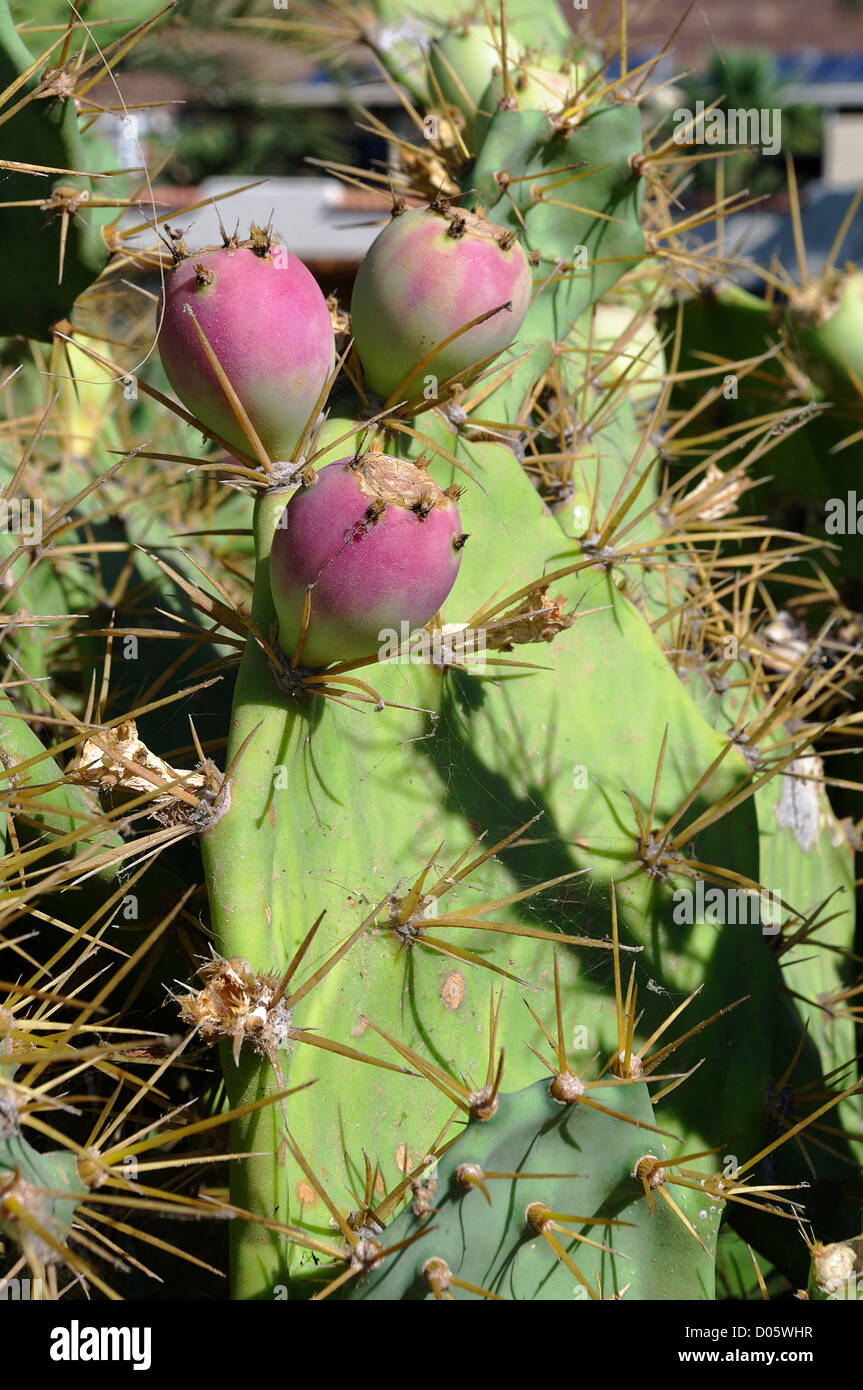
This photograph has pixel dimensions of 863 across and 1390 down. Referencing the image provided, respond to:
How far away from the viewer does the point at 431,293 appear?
89 centimetres

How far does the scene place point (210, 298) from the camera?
2.61ft

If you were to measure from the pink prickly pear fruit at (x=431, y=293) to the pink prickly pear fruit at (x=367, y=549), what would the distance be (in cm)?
15

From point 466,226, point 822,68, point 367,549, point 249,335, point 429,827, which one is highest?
point 822,68

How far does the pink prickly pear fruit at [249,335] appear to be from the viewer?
80 cm

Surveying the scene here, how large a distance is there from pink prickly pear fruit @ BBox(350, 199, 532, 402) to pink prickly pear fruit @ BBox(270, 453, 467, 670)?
0.15 m

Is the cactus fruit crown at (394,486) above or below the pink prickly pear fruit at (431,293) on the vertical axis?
below

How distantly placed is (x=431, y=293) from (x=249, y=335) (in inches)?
6.5

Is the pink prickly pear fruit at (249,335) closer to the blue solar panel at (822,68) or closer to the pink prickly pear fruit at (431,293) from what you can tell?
the pink prickly pear fruit at (431,293)

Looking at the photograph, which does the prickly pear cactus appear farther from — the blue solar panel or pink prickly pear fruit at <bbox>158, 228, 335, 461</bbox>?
the blue solar panel

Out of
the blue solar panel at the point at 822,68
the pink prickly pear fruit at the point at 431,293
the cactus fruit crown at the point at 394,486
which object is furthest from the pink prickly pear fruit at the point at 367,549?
the blue solar panel at the point at 822,68

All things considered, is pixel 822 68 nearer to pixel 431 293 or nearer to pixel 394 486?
pixel 431 293

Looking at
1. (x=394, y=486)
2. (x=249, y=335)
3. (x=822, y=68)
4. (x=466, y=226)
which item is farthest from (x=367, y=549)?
(x=822, y=68)

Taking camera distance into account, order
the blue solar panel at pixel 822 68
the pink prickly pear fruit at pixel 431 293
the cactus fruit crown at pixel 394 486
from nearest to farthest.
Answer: the cactus fruit crown at pixel 394 486, the pink prickly pear fruit at pixel 431 293, the blue solar panel at pixel 822 68

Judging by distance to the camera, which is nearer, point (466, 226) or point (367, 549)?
point (367, 549)
